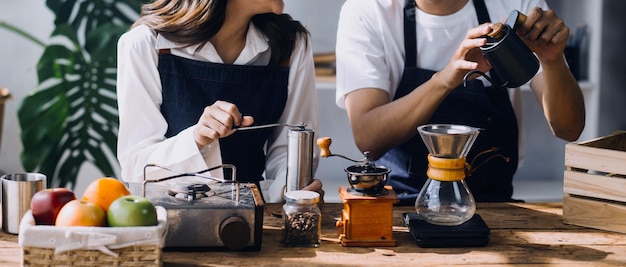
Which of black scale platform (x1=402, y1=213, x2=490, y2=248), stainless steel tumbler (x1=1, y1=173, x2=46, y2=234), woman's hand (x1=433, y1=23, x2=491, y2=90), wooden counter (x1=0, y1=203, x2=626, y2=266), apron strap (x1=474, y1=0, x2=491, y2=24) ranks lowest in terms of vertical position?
wooden counter (x1=0, y1=203, x2=626, y2=266)

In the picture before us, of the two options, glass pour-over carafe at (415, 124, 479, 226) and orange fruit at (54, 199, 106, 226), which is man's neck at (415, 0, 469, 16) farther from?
orange fruit at (54, 199, 106, 226)

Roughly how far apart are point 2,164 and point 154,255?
282 centimetres

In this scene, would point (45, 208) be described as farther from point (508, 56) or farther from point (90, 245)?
point (508, 56)

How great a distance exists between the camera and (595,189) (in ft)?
6.47

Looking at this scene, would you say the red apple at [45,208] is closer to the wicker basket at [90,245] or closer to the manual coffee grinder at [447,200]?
the wicker basket at [90,245]

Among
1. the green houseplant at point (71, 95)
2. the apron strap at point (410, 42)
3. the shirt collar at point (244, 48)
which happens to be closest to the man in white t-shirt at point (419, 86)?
the apron strap at point (410, 42)

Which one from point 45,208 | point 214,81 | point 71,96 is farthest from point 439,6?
point 71,96

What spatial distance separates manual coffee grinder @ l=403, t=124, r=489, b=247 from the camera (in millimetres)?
1818

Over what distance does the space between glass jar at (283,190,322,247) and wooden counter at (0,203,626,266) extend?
0.02 metres

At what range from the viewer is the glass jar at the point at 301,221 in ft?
5.80

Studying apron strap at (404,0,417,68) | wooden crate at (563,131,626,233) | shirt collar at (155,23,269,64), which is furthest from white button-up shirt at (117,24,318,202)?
wooden crate at (563,131,626,233)

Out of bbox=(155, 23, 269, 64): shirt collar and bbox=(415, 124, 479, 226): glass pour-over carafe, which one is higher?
bbox=(155, 23, 269, 64): shirt collar

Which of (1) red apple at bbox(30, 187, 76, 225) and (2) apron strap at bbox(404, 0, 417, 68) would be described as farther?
(2) apron strap at bbox(404, 0, 417, 68)

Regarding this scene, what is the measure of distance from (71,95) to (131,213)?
2.14 metres
